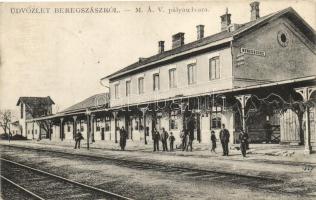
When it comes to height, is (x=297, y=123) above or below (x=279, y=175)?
Result: above

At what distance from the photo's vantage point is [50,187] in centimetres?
903

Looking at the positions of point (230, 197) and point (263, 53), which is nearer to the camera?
point (230, 197)

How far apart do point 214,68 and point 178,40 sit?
666 cm

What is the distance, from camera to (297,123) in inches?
728

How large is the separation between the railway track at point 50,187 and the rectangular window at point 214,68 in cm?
1042

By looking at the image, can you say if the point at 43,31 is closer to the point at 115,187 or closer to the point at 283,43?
the point at 115,187

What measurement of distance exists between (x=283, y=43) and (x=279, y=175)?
11.6 meters

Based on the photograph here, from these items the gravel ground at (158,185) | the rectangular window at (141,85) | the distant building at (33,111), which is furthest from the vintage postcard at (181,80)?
the distant building at (33,111)

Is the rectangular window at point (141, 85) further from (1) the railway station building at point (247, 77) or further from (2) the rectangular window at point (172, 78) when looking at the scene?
(2) the rectangular window at point (172, 78)

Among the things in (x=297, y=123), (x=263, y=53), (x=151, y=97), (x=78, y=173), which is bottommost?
(x=78, y=173)

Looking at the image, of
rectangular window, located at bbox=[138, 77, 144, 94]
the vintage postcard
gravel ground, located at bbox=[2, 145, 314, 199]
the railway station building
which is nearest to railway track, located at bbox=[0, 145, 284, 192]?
the vintage postcard

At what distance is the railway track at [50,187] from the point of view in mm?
7812

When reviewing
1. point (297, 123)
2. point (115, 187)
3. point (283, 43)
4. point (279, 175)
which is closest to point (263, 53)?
point (283, 43)

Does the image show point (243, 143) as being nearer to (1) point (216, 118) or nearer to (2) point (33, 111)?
(1) point (216, 118)
